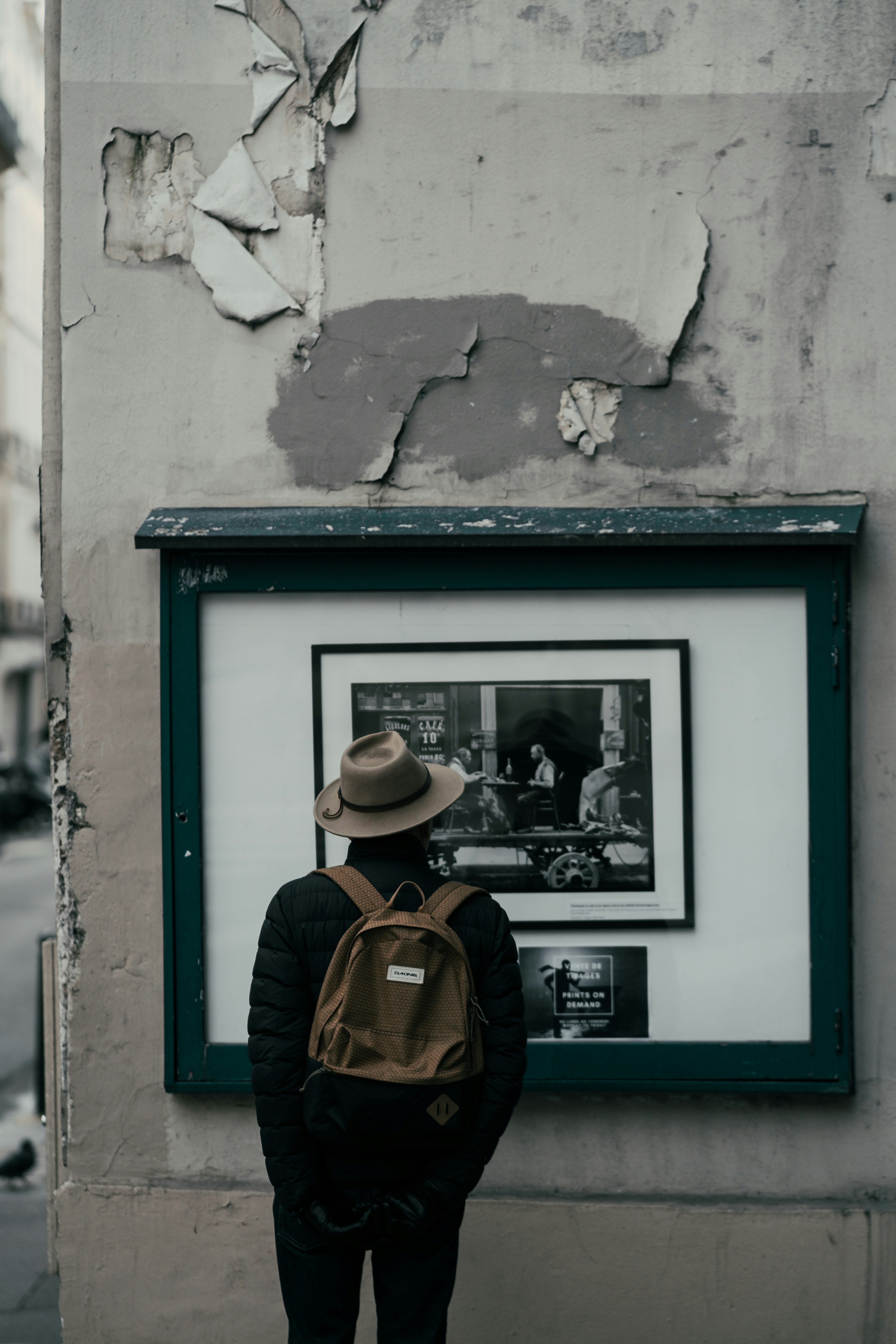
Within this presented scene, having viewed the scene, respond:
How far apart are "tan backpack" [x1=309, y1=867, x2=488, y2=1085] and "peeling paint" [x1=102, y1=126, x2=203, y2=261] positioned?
243cm

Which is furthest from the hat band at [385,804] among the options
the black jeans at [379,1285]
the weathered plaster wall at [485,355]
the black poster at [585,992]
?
the weathered plaster wall at [485,355]

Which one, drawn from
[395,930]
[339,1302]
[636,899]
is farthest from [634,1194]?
[395,930]

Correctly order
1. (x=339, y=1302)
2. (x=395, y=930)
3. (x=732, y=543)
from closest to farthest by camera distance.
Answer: (x=395, y=930) → (x=339, y=1302) → (x=732, y=543)

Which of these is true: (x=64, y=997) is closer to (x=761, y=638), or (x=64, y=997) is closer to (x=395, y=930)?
(x=395, y=930)

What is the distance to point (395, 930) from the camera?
7.89 ft

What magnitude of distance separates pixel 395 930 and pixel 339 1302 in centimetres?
97

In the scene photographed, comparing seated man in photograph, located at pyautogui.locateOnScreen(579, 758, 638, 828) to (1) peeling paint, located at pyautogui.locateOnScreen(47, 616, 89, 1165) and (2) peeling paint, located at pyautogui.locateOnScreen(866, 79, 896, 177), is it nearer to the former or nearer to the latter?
(1) peeling paint, located at pyautogui.locateOnScreen(47, 616, 89, 1165)

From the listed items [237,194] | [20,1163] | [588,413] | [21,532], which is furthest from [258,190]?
[21,532]

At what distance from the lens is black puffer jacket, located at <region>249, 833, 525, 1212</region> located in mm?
2465

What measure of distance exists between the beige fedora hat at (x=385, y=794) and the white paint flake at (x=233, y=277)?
168 centimetres

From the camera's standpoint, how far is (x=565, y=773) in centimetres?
350

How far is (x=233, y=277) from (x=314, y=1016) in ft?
7.93

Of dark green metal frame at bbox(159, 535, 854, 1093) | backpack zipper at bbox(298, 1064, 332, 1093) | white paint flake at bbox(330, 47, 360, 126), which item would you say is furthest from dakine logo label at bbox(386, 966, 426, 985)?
white paint flake at bbox(330, 47, 360, 126)

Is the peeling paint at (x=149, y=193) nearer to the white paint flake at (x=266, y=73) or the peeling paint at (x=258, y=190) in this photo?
the peeling paint at (x=258, y=190)
